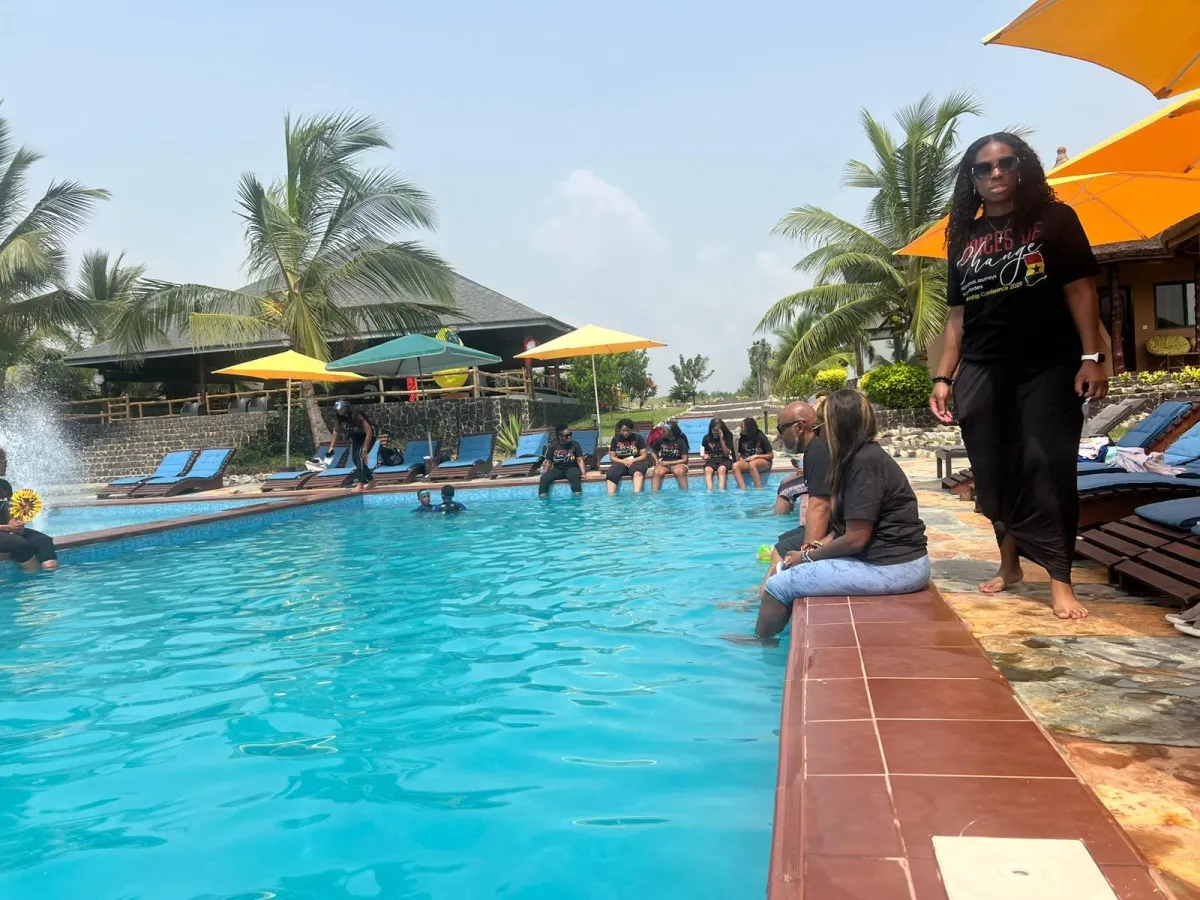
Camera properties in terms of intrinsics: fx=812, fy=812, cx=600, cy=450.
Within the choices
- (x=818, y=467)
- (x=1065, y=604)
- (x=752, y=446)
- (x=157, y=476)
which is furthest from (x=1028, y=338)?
(x=157, y=476)

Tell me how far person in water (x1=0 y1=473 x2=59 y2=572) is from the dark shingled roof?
1331cm

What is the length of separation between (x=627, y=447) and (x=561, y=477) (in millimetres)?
1113

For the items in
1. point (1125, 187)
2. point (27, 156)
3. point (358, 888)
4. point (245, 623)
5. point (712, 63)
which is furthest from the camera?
point (27, 156)

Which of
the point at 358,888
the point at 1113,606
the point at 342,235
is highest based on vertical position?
the point at 342,235

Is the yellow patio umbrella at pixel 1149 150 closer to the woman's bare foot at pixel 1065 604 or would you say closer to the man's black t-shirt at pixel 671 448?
the woman's bare foot at pixel 1065 604

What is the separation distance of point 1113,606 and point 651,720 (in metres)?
1.97

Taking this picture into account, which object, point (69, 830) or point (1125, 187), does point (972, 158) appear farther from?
point (69, 830)

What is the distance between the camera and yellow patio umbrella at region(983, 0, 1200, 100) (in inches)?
98.6

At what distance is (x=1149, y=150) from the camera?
132 inches

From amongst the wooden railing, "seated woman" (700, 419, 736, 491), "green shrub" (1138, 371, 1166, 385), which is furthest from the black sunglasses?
the wooden railing

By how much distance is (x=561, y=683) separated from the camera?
3787 mm

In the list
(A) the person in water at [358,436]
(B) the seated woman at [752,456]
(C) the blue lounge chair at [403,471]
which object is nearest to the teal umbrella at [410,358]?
(C) the blue lounge chair at [403,471]

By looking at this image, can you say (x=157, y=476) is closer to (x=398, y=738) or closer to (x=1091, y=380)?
(x=398, y=738)

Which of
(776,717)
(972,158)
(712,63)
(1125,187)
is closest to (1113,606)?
(776,717)
